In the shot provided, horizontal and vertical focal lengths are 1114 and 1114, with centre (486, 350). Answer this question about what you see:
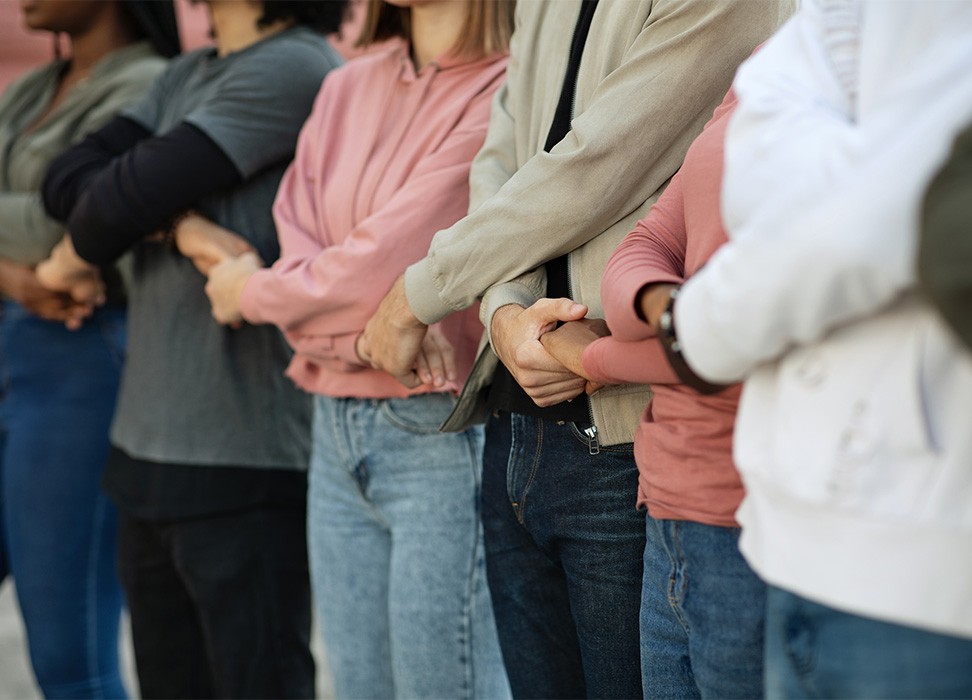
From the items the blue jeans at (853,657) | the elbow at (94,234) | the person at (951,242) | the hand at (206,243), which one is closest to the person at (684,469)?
the blue jeans at (853,657)

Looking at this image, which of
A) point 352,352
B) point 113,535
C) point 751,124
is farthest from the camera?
point 113,535

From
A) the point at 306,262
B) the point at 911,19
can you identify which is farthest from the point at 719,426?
the point at 306,262

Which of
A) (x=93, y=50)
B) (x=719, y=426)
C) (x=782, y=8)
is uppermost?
(x=93, y=50)

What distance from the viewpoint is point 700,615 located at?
1.09m

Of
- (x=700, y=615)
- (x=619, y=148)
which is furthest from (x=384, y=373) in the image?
(x=700, y=615)

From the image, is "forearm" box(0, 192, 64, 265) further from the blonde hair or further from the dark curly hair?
the blonde hair

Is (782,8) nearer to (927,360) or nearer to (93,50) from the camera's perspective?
(927,360)

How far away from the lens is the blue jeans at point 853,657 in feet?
2.72

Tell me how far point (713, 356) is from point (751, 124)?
19 centimetres

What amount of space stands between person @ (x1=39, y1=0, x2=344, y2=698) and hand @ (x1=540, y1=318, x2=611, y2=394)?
2.98 feet

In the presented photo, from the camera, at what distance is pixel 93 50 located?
2.65m

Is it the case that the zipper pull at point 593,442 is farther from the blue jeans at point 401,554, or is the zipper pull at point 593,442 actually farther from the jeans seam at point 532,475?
the blue jeans at point 401,554

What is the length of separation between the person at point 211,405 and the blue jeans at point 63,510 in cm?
29

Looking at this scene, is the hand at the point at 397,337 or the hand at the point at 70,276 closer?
the hand at the point at 397,337
